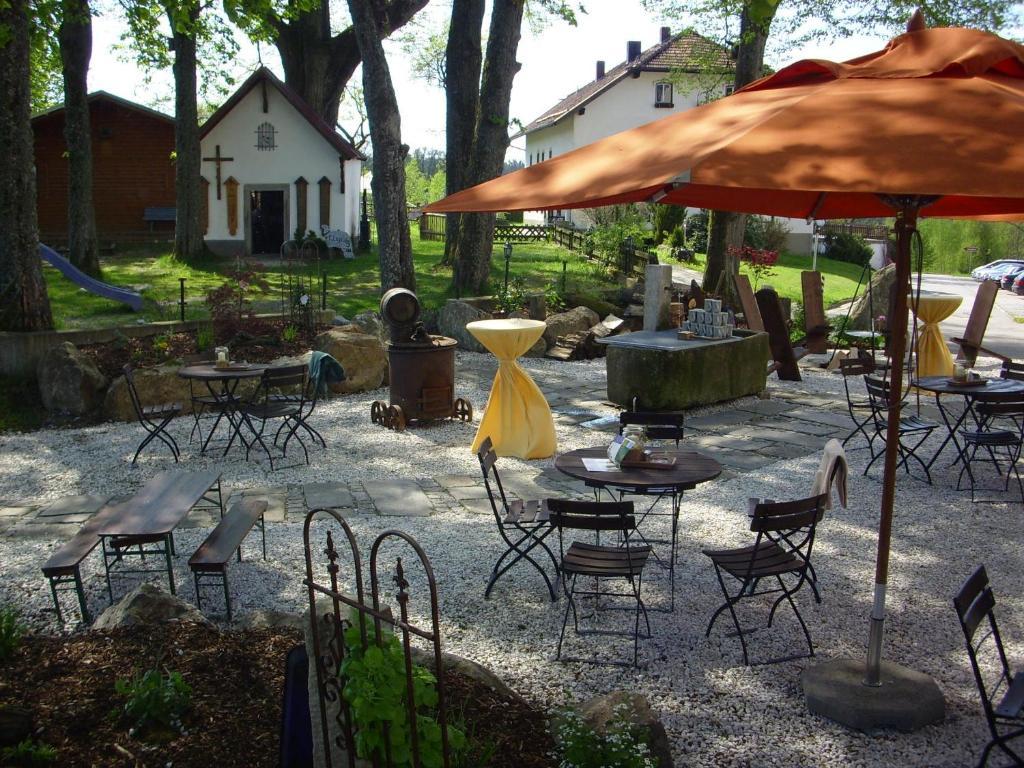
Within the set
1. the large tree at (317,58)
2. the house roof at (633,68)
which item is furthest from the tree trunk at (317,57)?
the house roof at (633,68)

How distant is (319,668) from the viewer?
3324 millimetres

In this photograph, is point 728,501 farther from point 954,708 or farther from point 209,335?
point 209,335

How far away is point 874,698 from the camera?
4.46 meters

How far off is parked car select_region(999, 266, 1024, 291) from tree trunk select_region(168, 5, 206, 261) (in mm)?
24946

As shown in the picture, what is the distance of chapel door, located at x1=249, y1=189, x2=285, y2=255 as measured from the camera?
27812mm

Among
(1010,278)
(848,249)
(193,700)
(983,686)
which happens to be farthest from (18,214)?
(1010,278)

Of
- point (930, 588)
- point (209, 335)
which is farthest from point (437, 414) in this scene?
point (930, 588)

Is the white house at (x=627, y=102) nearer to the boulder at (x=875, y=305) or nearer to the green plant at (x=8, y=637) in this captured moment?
the boulder at (x=875, y=305)

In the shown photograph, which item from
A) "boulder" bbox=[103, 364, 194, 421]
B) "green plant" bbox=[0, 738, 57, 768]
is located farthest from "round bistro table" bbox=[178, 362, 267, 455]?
"green plant" bbox=[0, 738, 57, 768]

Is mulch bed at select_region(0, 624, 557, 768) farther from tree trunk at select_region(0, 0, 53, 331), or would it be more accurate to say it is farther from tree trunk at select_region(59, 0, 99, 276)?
tree trunk at select_region(59, 0, 99, 276)

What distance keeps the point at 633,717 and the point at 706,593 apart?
7.01 ft

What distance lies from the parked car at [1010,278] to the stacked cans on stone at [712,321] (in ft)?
76.0

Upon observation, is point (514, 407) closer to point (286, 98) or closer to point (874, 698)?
point (874, 698)

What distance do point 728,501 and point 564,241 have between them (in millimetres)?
22580
